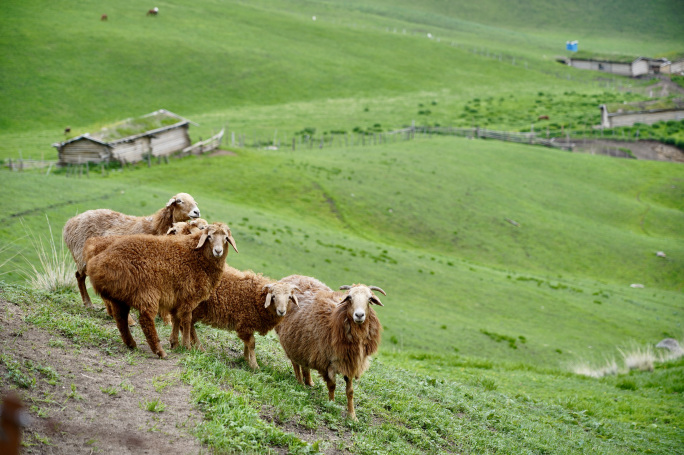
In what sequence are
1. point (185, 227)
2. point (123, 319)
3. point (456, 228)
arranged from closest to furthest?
point (123, 319) < point (185, 227) < point (456, 228)

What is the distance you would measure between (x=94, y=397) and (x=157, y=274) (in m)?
Answer: 2.88

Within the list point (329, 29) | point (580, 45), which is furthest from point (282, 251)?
point (580, 45)

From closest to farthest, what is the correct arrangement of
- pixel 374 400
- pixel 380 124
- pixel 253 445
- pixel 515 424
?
pixel 253 445 < pixel 374 400 < pixel 515 424 < pixel 380 124

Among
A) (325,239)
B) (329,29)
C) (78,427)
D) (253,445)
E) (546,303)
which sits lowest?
(546,303)

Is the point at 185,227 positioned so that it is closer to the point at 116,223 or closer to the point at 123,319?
the point at 116,223

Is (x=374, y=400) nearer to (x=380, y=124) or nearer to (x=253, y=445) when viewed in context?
(x=253, y=445)

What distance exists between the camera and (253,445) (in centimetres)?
755

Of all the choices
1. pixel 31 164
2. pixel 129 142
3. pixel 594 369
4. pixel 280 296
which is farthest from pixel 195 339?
pixel 31 164

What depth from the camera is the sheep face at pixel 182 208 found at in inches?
563

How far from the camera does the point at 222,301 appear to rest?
1153 cm

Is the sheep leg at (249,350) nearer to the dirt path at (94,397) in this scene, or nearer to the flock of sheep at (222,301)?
the flock of sheep at (222,301)

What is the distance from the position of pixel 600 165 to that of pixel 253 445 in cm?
5835

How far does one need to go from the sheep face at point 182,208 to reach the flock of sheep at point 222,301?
2.79 meters

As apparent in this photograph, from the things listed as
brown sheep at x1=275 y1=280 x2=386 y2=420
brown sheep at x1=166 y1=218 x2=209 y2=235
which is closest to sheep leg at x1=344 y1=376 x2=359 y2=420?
brown sheep at x1=275 y1=280 x2=386 y2=420
